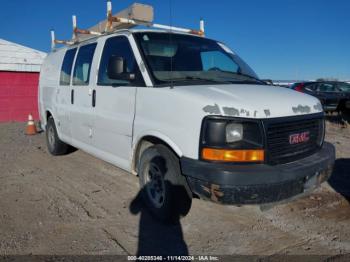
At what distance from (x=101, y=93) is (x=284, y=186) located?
2698 millimetres

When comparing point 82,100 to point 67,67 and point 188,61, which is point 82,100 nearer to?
point 67,67

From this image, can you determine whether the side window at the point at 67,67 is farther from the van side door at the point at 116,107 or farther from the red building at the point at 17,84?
the red building at the point at 17,84

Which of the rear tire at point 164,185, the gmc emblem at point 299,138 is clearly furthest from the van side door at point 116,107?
the gmc emblem at point 299,138

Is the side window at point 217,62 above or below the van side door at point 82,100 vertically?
above

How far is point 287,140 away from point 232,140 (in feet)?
2.06

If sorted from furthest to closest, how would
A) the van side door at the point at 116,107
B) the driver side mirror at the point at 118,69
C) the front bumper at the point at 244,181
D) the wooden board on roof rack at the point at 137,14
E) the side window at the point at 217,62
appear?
the wooden board on roof rack at the point at 137,14, the side window at the point at 217,62, the van side door at the point at 116,107, the driver side mirror at the point at 118,69, the front bumper at the point at 244,181

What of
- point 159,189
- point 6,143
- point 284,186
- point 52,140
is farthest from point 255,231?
point 6,143

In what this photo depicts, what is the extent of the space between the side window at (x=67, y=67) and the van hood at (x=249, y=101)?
3014 millimetres

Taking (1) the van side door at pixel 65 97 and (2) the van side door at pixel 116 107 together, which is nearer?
(2) the van side door at pixel 116 107

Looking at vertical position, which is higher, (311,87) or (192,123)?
(311,87)

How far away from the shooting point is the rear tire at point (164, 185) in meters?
3.36

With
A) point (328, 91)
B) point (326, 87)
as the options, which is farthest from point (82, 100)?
point (326, 87)

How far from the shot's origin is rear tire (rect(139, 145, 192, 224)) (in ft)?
11.0

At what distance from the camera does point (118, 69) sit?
12.2 ft
